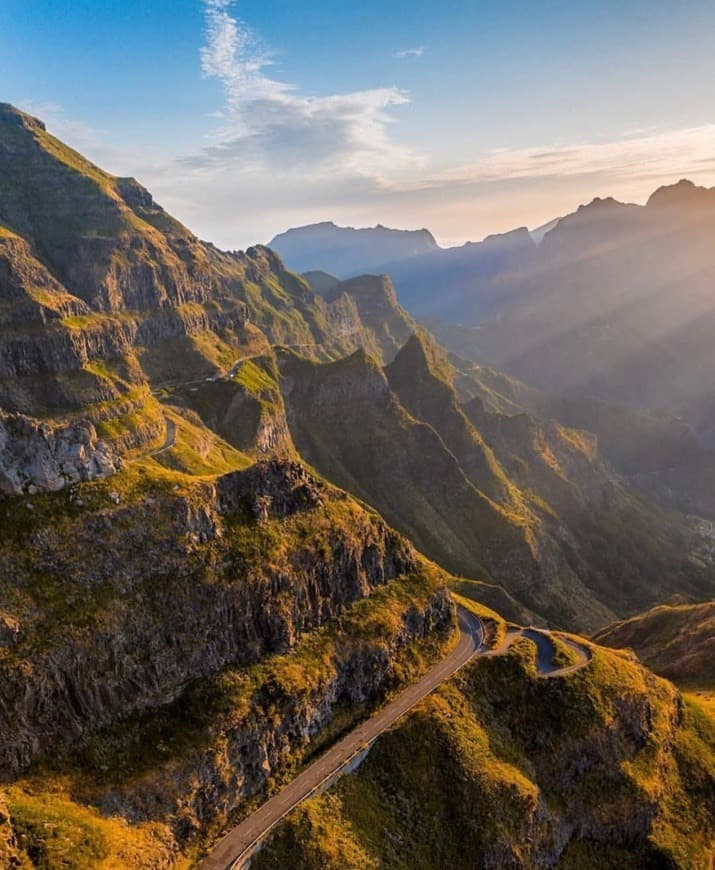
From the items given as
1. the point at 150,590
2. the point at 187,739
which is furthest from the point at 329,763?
the point at 150,590

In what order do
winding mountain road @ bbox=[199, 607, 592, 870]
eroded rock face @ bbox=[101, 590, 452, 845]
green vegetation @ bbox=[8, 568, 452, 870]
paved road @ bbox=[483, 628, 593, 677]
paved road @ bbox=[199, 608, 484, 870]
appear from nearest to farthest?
green vegetation @ bbox=[8, 568, 452, 870]
eroded rock face @ bbox=[101, 590, 452, 845]
paved road @ bbox=[199, 608, 484, 870]
winding mountain road @ bbox=[199, 607, 592, 870]
paved road @ bbox=[483, 628, 593, 677]

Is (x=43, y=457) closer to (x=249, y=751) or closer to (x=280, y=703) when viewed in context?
(x=280, y=703)

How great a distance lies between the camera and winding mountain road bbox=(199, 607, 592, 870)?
73.1 m

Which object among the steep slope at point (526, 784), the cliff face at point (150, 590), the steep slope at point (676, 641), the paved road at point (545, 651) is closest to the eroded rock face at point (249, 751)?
the steep slope at point (526, 784)

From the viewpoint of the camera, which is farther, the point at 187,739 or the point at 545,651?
the point at 545,651

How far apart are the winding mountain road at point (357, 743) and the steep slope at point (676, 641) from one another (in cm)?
5397

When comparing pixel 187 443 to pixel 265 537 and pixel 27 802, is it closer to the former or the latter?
pixel 265 537

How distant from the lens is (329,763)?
285 feet

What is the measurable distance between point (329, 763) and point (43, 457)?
63177 millimetres

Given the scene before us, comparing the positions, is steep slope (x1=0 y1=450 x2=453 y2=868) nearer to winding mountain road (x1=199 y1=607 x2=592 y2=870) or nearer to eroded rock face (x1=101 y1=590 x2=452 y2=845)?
eroded rock face (x1=101 y1=590 x2=452 y2=845)

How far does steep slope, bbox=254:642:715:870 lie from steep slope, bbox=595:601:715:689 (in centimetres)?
3711

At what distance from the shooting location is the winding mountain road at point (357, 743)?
73125 millimetres

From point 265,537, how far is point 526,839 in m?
61.9

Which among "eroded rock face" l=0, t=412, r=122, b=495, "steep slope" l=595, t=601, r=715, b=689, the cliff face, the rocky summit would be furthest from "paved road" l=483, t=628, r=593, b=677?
"eroded rock face" l=0, t=412, r=122, b=495
